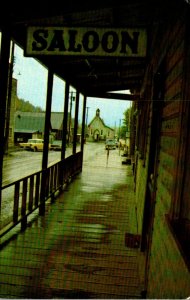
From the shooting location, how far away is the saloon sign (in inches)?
163

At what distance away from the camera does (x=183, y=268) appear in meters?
1.93

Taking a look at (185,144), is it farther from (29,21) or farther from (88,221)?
(88,221)

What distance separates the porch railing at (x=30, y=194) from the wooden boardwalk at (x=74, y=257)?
0.31 metres

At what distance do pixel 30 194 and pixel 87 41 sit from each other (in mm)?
4252

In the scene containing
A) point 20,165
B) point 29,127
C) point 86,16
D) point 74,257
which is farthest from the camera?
point 29,127

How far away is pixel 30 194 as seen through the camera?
7605mm

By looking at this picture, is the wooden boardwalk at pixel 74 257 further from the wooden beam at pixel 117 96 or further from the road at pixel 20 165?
the wooden beam at pixel 117 96

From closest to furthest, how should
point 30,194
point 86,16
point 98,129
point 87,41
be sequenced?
1. point 87,41
2. point 86,16
3. point 30,194
4. point 98,129

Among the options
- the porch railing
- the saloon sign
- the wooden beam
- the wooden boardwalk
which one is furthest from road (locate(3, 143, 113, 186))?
the saloon sign

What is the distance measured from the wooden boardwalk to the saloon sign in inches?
113

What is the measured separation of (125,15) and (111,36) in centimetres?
157

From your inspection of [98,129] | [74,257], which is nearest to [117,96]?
[74,257]

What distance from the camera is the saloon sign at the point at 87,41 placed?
4.13 m

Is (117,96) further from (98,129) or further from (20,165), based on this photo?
(98,129)
